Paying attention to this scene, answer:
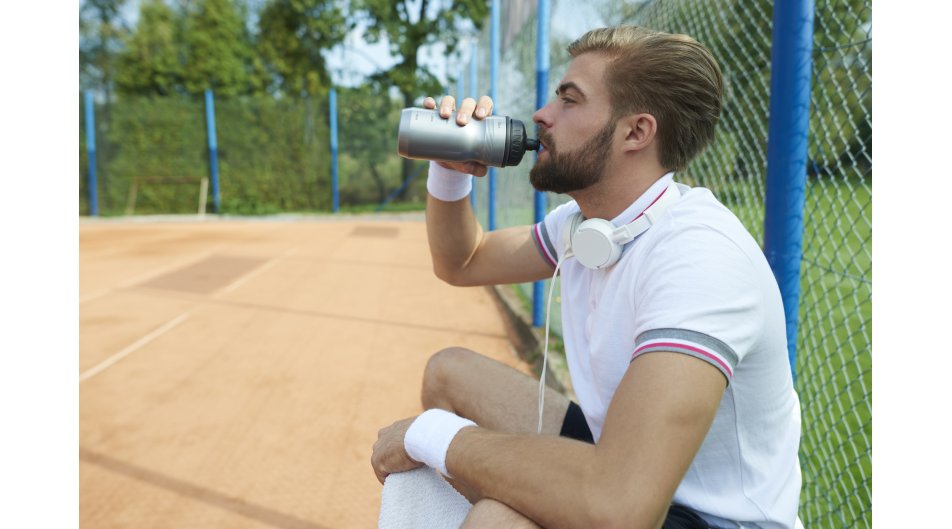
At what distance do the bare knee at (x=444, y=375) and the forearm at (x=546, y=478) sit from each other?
59 cm

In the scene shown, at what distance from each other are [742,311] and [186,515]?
8.03 ft

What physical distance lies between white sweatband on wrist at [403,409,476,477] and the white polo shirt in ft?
1.17

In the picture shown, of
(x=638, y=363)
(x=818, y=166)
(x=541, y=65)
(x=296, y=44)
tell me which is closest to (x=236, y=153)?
(x=296, y=44)

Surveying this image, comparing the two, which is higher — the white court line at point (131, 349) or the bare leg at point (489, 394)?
the bare leg at point (489, 394)

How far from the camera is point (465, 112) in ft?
6.29

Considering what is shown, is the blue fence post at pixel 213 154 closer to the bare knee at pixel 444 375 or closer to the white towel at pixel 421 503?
the bare knee at pixel 444 375

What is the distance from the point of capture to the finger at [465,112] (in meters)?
1.91

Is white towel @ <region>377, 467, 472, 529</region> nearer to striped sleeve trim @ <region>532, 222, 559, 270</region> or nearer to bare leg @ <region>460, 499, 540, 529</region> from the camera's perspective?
bare leg @ <region>460, 499, 540, 529</region>

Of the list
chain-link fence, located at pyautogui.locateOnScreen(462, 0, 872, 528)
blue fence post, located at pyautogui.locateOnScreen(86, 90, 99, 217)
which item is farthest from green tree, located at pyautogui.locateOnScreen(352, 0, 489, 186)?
chain-link fence, located at pyautogui.locateOnScreen(462, 0, 872, 528)

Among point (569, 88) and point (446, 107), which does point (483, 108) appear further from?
point (569, 88)

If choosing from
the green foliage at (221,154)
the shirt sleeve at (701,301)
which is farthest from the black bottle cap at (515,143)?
the green foliage at (221,154)

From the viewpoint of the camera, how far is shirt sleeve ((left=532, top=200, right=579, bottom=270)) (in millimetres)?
2266

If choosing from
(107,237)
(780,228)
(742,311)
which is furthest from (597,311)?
(107,237)

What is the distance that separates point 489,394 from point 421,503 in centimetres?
48
